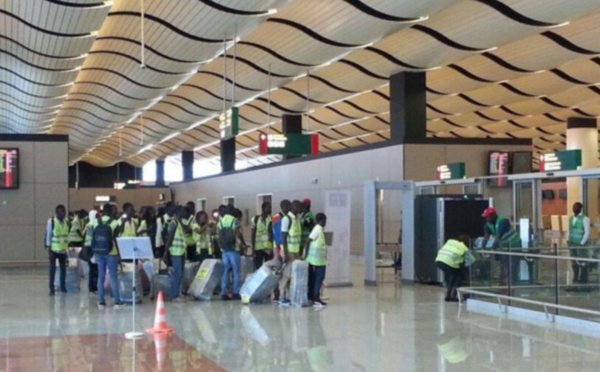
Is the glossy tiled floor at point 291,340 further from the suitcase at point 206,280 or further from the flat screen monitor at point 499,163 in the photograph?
the flat screen monitor at point 499,163

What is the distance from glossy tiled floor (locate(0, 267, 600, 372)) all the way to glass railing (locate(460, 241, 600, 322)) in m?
0.59

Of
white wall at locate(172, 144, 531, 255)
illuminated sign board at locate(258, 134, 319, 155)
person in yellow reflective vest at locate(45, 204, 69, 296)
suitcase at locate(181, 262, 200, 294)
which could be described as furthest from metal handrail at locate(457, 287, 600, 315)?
illuminated sign board at locate(258, 134, 319, 155)

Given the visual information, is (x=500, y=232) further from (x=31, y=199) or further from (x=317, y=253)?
(x=31, y=199)

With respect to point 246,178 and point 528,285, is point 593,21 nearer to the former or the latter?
point 528,285

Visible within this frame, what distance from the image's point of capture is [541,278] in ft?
37.5

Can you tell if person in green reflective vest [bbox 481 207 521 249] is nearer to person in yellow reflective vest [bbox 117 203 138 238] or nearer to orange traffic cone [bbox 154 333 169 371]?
orange traffic cone [bbox 154 333 169 371]

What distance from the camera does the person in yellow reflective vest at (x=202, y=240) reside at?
14.7m

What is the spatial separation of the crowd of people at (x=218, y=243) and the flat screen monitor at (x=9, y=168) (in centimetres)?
727

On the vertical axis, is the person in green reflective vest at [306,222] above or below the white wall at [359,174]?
below

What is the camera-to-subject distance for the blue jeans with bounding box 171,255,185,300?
44.9 feet

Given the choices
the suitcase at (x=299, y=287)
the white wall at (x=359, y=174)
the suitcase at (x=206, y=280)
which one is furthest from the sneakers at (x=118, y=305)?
the white wall at (x=359, y=174)

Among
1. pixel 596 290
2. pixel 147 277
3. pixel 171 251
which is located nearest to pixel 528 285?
pixel 596 290

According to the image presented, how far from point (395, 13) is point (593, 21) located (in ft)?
18.0

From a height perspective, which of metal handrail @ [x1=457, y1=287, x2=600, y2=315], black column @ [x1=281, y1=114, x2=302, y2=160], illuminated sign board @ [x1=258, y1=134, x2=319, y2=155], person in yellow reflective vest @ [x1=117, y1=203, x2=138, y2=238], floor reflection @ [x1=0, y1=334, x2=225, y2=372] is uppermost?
black column @ [x1=281, y1=114, x2=302, y2=160]
